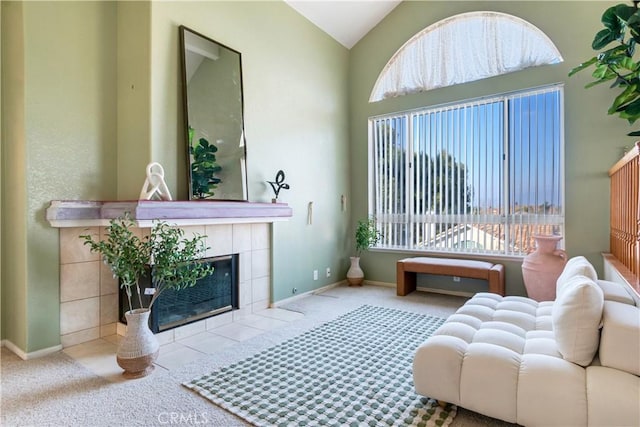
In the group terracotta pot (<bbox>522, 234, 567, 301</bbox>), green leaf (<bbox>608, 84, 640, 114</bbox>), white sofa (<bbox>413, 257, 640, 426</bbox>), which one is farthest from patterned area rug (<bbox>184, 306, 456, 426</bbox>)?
green leaf (<bbox>608, 84, 640, 114</bbox>)

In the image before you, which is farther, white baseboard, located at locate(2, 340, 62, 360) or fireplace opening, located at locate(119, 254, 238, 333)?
fireplace opening, located at locate(119, 254, 238, 333)

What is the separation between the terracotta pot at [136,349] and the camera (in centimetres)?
226

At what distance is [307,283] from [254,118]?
2.17 metres

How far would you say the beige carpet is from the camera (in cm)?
179

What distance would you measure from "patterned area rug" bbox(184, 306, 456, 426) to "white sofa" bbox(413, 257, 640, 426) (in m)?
0.21

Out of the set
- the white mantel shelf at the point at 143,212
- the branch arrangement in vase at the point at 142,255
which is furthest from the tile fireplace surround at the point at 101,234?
the branch arrangement in vase at the point at 142,255

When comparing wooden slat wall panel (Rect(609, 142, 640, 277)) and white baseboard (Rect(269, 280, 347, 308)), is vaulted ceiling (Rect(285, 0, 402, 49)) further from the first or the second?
white baseboard (Rect(269, 280, 347, 308))

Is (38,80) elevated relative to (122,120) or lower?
elevated

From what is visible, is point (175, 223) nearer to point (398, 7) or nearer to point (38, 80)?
point (38, 80)

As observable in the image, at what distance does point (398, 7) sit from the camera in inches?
193

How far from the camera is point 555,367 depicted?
5.28ft

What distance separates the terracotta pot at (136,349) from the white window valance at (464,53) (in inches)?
170

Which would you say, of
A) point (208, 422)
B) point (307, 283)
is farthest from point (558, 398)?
point (307, 283)

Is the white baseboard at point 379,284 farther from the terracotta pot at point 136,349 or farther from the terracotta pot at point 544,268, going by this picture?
the terracotta pot at point 136,349
